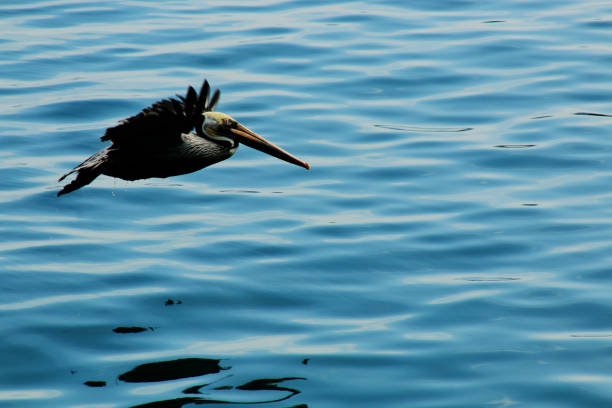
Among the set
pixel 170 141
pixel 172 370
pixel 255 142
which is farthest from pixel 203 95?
pixel 172 370

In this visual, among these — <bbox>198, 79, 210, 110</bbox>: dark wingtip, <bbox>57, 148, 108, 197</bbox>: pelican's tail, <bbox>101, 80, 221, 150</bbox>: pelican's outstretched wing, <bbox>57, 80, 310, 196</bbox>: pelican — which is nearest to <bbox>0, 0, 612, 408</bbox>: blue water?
<bbox>57, 148, 108, 197</bbox>: pelican's tail

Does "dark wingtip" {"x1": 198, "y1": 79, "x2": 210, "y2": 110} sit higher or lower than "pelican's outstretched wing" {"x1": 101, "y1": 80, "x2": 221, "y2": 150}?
higher

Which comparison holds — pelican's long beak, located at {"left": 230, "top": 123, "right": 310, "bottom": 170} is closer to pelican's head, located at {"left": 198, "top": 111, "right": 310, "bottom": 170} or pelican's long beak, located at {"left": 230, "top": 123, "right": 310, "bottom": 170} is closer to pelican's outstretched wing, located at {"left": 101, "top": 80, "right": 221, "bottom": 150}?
pelican's head, located at {"left": 198, "top": 111, "right": 310, "bottom": 170}

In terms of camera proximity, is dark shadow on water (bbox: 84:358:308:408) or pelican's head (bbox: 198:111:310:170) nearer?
dark shadow on water (bbox: 84:358:308:408)

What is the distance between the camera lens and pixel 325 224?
32.6ft

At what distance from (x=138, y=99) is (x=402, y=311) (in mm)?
6097

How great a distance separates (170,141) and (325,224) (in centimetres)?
255

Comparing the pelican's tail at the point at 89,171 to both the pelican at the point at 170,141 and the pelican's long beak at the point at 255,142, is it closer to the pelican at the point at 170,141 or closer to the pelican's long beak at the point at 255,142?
the pelican at the point at 170,141

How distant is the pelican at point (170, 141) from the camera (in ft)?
24.8

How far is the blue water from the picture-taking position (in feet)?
24.2

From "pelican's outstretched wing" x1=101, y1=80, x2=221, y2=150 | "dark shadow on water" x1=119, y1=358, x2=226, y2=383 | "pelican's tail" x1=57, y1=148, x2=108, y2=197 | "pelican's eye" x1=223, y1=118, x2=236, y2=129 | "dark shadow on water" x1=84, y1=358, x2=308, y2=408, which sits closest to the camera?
"dark shadow on water" x1=84, y1=358, x2=308, y2=408

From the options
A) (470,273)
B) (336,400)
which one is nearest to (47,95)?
(470,273)

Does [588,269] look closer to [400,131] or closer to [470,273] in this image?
[470,273]

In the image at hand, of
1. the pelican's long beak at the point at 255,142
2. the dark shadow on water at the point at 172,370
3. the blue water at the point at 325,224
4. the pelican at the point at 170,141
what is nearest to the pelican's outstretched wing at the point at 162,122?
the pelican at the point at 170,141
